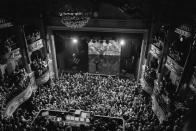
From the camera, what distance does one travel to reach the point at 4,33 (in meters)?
13.6

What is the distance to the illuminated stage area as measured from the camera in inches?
764

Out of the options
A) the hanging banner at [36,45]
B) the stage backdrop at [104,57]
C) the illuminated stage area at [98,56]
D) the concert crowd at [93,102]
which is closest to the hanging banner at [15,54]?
the hanging banner at [36,45]

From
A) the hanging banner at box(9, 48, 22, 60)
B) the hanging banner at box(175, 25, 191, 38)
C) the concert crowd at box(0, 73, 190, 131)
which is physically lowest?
the concert crowd at box(0, 73, 190, 131)

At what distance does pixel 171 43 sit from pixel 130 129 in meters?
7.03

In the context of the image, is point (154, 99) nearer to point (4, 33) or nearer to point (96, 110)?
point (96, 110)

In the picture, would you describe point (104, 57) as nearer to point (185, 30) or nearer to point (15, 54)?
point (15, 54)

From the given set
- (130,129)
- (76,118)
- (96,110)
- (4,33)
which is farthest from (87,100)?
(4,33)

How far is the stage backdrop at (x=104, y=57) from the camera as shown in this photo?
1961 centimetres

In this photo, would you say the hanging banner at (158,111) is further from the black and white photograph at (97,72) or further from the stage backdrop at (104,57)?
the stage backdrop at (104,57)

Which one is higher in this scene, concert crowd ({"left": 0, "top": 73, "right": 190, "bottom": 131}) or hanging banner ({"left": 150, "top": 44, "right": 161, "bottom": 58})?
hanging banner ({"left": 150, "top": 44, "right": 161, "bottom": 58})

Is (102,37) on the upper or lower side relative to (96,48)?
upper

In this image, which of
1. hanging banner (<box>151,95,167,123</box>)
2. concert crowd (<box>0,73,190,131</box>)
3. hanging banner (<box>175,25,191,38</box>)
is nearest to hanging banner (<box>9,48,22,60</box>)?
concert crowd (<box>0,73,190,131</box>)

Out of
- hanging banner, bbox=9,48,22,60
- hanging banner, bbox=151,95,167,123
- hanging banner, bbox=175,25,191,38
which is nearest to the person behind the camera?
hanging banner, bbox=175,25,191,38

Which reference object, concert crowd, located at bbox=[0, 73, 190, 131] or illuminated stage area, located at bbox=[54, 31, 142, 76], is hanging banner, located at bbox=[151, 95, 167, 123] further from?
illuminated stage area, located at bbox=[54, 31, 142, 76]
